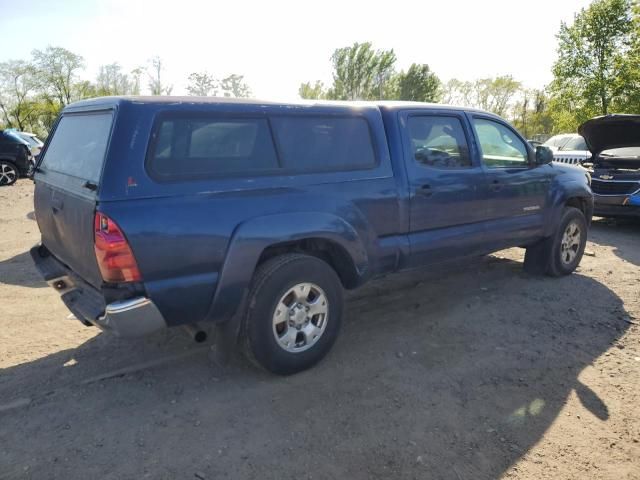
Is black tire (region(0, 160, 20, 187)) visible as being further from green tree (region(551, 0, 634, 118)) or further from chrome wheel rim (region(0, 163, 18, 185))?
green tree (region(551, 0, 634, 118))

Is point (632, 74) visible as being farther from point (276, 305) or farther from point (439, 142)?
point (276, 305)

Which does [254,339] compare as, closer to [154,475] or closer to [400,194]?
[154,475]

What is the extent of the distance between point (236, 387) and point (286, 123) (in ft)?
6.12

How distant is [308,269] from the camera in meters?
3.27

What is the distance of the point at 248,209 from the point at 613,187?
7.72 m

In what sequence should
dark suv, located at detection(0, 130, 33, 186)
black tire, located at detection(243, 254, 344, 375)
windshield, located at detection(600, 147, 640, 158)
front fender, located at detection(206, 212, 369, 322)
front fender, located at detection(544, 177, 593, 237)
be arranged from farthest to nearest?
1. dark suv, located at detection(0, 130, 33, 186)
2. windshield, located at detection(600, 147, 640, 158)
3. front fender, located at detection(544, 177, 593, 237)
4. black tire, located at detection(243, 254, 344, 375)
5. front fender, located at detection(206, 212, 369, 322)

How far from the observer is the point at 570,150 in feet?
43.8

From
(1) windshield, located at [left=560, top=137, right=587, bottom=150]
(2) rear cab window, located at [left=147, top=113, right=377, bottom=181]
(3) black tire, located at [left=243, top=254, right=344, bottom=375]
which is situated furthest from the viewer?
(1) windshield, located at [left=560, top=137, right=587, bottom=150]

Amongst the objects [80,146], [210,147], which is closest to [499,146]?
[210,147]

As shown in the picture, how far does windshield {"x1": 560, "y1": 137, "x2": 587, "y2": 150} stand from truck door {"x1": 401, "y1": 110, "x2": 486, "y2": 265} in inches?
425

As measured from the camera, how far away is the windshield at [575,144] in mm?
13383

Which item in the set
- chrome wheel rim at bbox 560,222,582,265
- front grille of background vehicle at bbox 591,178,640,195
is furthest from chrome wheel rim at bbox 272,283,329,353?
front grille of background vehicle at bbox 591,178,640,195

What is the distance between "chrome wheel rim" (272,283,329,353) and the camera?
128 inches

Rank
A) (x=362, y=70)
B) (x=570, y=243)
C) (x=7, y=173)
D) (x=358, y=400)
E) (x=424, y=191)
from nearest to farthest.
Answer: (x=358, y=400), (x=424, y=191), (x=570, y=243), (x=7, y=173), (x=362, y=70)
